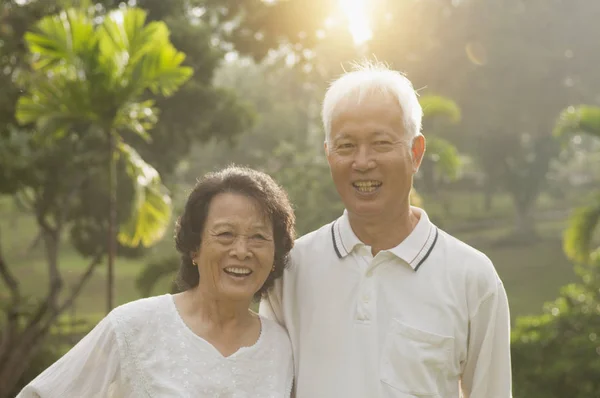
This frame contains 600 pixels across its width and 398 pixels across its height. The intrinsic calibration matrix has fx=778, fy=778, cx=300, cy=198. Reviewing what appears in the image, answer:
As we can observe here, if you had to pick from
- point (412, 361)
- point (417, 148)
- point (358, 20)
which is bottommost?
point (412, 361)

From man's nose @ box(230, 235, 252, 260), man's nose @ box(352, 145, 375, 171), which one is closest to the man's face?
man's nose @ box(352, 145, 375, 171)

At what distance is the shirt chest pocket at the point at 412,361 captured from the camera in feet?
8.64

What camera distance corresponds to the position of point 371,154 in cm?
272

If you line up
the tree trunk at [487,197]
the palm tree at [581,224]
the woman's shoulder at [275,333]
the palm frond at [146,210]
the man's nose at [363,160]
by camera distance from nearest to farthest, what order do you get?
the man's nose at [363,160] < the woman's shoulder at [275,333] < the palm frond at [146,210] < the palm tree at [581,224] < the tree trunk at [487,197]

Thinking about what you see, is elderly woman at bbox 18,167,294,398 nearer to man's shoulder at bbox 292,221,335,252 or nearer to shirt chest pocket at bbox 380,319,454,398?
man's shoulder at bbox 292,221,335,252

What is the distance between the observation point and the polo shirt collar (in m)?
2.75

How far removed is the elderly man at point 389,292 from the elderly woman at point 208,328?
199mm

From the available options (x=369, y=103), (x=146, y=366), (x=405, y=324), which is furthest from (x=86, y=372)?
(x=369, y=103)

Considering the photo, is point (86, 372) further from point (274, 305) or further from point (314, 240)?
point (314, 240)

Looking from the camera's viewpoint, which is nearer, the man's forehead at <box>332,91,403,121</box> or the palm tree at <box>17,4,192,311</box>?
the man's forehead at <box>332,91,403,121</box>

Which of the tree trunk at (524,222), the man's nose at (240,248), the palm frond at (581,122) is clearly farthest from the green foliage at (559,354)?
the tree trunk at (524,222)

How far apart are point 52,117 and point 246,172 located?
21.0ft

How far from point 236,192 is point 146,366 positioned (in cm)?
66

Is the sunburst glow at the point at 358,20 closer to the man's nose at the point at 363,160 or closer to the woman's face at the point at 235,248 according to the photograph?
the man's nose at the point at 363,160
